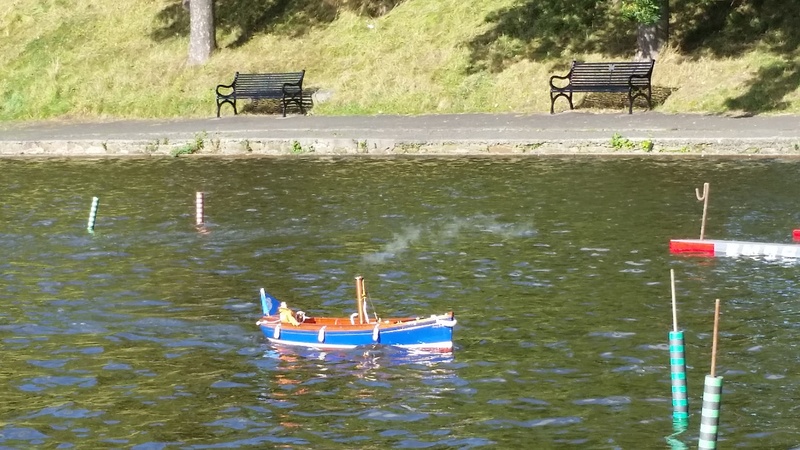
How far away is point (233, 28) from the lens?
4153 cm

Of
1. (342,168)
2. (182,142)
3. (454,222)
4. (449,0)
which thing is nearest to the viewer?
(454,222)

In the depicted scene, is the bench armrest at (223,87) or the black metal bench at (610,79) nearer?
the black metal bench at (610,79)

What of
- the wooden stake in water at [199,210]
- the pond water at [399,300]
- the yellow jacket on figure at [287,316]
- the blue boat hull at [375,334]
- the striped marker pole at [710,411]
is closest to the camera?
the striped marker pole at [710,411]

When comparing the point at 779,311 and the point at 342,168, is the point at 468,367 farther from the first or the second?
the point at 342,168

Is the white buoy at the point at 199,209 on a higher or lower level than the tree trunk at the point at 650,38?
lower

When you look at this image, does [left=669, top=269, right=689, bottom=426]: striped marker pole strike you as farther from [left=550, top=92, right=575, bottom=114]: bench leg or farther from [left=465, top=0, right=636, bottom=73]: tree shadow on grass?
[left=465, top=0, right=636, bottom=73]: tree shadow on grass

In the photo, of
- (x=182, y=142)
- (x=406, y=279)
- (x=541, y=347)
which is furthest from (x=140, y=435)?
(x=182, y=142)

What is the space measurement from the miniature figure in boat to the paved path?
1371cm

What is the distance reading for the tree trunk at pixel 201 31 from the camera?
129ft

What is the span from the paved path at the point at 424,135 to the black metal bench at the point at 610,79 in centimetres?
60

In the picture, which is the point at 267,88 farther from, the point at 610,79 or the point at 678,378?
the point at 678,378

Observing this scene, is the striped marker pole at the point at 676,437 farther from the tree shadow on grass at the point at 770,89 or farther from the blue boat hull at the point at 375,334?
the tree shadow on grass at the point at 770,89

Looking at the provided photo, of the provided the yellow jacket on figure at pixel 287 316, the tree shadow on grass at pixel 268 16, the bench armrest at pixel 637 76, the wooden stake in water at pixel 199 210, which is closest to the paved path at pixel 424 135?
the bench armrest at pixel 637 76

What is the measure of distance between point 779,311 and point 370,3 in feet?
85.7
